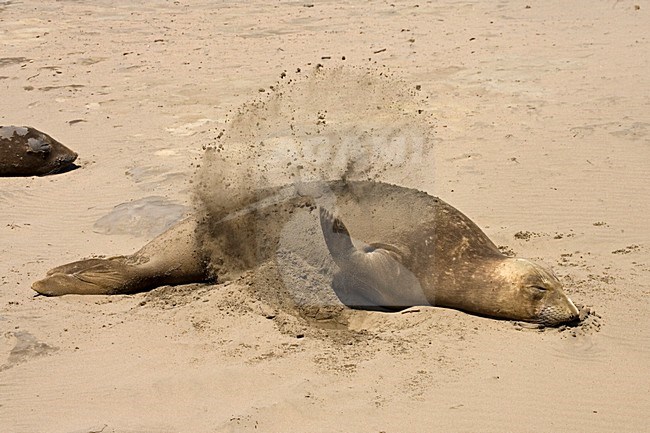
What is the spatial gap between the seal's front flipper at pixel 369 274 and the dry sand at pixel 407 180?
0.20 m

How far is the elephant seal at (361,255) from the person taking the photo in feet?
19.2

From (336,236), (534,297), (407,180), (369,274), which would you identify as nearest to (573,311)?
(534,297)

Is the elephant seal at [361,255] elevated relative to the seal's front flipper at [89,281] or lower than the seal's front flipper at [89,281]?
elevated

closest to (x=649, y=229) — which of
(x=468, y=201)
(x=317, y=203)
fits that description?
(x=468, y=201)

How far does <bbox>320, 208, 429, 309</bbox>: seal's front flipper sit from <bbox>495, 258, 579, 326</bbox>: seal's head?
0.64m

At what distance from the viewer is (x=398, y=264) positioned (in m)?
6.14

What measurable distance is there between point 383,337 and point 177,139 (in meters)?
5.35

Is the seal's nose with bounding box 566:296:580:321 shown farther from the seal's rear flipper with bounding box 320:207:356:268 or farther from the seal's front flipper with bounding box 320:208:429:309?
the seal's rear flipper with bounding box 320:207:356:268

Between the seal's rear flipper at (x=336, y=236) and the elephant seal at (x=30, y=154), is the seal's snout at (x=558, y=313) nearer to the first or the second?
the seal's rear flipper at (x=336, y=236)

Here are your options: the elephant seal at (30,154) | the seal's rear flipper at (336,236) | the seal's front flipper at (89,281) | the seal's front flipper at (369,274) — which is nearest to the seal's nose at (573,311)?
the seal's front flipper at (369,274)

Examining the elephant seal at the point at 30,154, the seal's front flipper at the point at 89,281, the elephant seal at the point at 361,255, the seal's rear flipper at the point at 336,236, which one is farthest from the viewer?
the elephant seal at the point at 30,154

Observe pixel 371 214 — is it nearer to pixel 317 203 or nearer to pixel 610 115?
pixel 317 203

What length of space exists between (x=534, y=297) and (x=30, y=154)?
6.27 meters

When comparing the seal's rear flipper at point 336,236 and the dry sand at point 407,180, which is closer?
the dry sand at point 407,180
